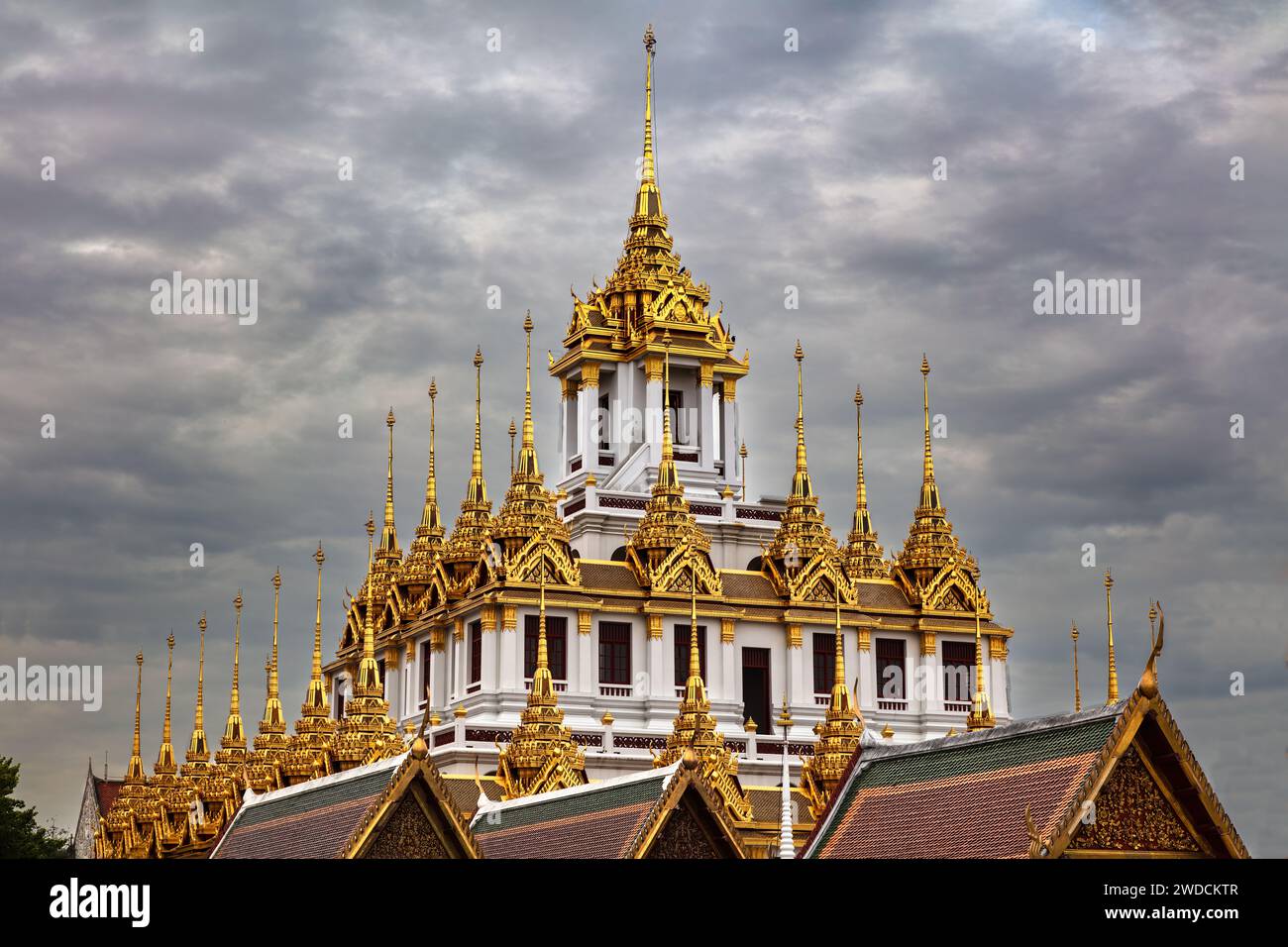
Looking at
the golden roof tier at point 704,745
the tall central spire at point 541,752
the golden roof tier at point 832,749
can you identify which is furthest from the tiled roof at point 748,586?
the tall central spire at point 541,752

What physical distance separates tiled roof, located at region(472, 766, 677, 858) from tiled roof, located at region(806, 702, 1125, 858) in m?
3.16

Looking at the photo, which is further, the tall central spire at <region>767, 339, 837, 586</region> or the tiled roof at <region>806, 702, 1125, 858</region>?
the tall central spire at <region>767, 339, 837, 586</region>

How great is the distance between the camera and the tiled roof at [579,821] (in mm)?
34656

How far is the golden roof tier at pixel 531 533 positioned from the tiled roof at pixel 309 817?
89.9ft

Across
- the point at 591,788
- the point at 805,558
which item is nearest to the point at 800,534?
the point at 805,558

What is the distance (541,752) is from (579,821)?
87.1 ft

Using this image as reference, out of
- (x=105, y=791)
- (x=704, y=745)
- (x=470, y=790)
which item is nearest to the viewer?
(x=704, y=745)

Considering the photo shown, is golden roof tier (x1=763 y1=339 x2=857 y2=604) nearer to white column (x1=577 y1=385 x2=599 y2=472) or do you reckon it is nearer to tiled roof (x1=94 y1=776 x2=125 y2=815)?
white column (x1=577 y1=385 x2=599 y2=472)

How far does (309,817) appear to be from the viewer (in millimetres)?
37656

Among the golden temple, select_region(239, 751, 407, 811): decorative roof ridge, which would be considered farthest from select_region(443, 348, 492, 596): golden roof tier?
select_region(239, 751, 407, 811): decorative roof ridge

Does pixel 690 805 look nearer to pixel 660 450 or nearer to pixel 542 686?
pixel 542 686

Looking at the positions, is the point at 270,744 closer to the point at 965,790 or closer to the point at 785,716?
the point at 785,716

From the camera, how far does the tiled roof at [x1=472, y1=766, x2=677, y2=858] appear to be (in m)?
34.7
